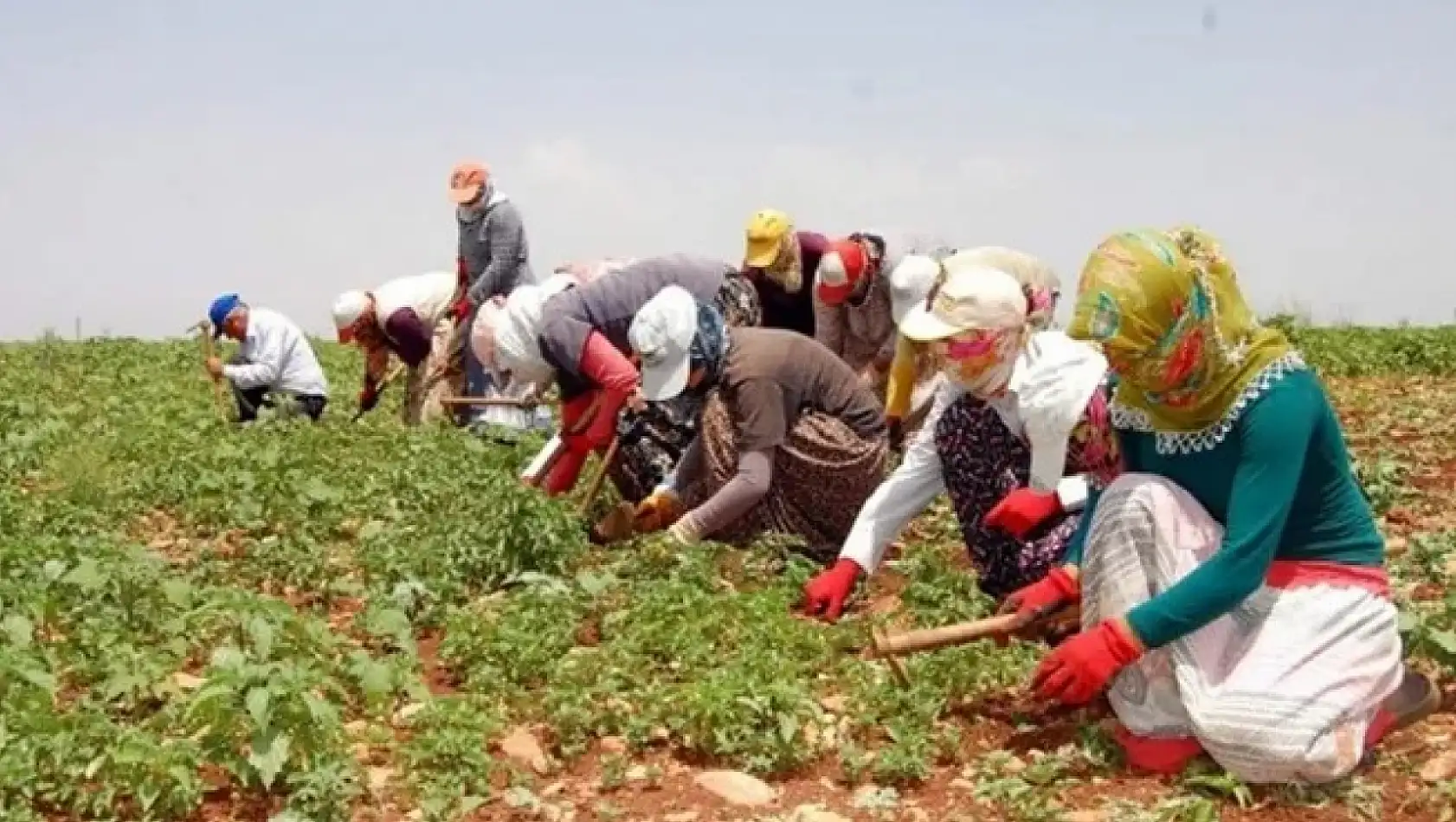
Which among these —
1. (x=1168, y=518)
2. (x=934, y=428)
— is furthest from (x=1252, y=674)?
(x=934, y=428)

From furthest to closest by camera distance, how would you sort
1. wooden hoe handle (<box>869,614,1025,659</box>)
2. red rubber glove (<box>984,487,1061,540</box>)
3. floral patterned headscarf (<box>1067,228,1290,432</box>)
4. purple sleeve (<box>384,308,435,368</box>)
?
purple sleeve (<box>384,308,435,368</box>), red rubber glove (<box>984,487,1061,540</box>), wooden hoe handle (<box>869,614,1025,659</box>), floral patterned headscarf (<box>1067,228,1290,432</box>)

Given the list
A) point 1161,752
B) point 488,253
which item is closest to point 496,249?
point 488,253

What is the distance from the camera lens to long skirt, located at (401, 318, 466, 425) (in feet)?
32.0

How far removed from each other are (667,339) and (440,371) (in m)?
4.64

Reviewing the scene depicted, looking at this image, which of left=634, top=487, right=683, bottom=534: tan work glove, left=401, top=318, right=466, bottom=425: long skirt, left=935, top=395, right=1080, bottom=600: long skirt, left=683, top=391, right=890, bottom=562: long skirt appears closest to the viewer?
left=935, top=395, right=1080, bottom=600: long skirt

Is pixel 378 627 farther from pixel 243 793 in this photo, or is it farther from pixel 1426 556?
pixel 1426 556

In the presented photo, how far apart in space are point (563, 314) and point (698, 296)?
764 mm

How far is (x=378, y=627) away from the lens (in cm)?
460

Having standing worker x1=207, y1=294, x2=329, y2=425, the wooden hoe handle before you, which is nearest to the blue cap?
standing worker x1=207, y1=294, x2=329, y2=425

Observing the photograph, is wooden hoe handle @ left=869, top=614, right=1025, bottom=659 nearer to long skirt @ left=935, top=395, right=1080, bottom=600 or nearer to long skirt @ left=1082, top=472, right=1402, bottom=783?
long skirt @ left=1082, top=472, right=1402, bottom=783

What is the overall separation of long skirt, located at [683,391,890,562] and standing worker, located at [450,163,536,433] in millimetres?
3512

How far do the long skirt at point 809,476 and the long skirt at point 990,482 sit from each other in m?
0.76

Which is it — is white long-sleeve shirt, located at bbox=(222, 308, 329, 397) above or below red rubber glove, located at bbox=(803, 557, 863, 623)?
below

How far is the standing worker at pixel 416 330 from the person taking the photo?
9555 mm
